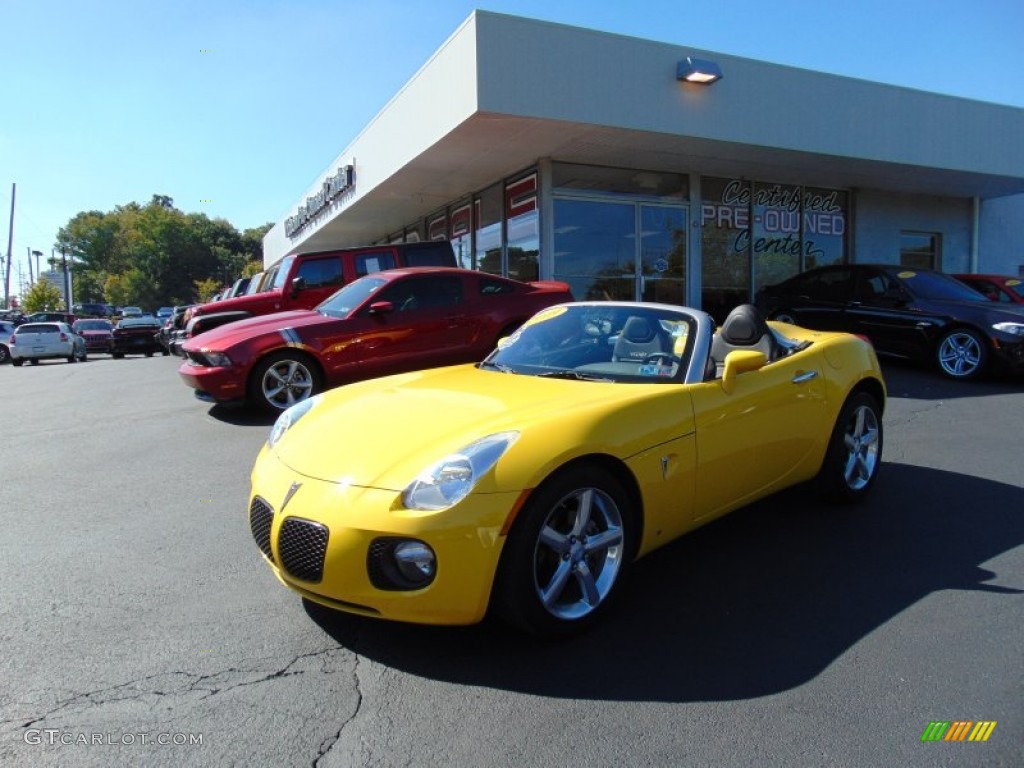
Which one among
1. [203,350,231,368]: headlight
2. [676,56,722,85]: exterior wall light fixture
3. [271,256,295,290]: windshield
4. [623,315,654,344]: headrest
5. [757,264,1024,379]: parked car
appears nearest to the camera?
[623,315,654,344]: headrest

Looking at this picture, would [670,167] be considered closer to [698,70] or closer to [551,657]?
[698,70]

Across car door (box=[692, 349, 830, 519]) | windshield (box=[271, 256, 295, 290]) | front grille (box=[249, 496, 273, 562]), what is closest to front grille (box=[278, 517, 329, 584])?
→ front grille (box=[249, 496, 273, 562])

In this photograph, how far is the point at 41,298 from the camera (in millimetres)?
67500

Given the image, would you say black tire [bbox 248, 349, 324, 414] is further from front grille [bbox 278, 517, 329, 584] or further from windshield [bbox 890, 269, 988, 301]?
windshield [bbox 890, 269, 988, 301]

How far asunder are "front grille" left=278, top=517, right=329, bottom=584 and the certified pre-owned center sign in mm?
15207

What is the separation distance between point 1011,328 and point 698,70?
558cm

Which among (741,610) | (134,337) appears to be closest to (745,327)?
(741,610)

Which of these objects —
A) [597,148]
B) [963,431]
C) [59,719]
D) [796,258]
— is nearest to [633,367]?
[59,719]

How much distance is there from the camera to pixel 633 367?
3695mm

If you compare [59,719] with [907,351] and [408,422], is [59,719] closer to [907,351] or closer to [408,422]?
[408,422]

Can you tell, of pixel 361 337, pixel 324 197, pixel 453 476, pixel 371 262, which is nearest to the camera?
pixel 453 476

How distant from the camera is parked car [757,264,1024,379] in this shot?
9.12 metres

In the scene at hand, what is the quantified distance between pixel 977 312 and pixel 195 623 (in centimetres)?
1010

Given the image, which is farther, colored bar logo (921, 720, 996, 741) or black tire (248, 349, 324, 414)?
black tire (248, 349, 324, 414)
